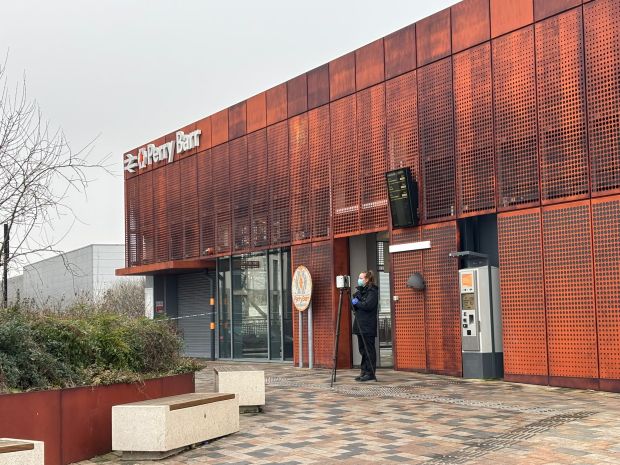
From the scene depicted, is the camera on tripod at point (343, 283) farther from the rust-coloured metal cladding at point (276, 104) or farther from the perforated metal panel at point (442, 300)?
the rust-coloured metal cladding at point (276, 104)

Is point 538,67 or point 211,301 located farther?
point 211,301

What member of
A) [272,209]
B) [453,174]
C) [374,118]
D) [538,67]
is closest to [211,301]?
[272,209]

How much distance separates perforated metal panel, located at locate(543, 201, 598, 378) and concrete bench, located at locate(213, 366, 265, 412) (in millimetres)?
4893

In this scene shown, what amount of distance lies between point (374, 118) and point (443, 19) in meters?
2.53

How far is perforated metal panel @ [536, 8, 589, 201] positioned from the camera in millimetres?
12133

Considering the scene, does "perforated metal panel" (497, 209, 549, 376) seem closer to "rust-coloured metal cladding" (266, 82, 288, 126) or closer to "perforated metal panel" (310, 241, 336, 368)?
"perforated metal panel" (310, 241, 336, 368)

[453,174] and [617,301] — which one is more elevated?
[453,174]

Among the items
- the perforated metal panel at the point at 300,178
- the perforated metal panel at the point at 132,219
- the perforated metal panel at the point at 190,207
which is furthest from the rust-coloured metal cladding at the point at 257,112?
the perforated metal panel at the point at 132,219

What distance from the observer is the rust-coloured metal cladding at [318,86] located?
696 inches

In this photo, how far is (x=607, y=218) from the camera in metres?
11.7

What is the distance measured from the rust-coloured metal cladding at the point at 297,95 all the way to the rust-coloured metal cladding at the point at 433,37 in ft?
12.3

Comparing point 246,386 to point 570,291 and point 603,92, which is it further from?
point 603,92

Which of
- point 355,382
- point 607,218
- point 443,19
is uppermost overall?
point 443,19

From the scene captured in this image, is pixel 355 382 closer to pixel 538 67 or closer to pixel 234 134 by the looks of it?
pixel 538 67
